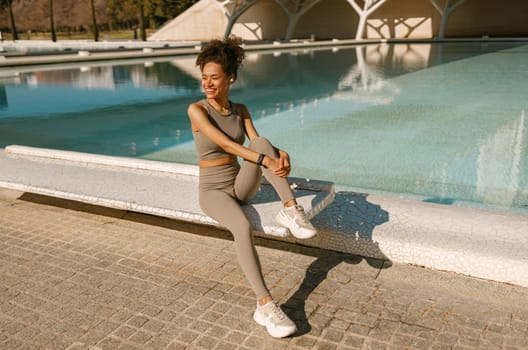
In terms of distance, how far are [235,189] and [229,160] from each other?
202 mm

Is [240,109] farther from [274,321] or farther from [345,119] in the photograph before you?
[345,119]

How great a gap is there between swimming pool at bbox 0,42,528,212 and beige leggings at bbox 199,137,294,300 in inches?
129

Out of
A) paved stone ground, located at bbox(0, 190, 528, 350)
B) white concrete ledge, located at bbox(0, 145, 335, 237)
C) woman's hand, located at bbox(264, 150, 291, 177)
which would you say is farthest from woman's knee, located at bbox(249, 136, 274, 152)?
paved stone ground, located at bbox(0, 190, 528, 350)

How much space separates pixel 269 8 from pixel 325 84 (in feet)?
116

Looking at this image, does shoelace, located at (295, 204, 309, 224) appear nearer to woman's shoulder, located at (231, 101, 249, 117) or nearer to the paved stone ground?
the paved stone ground

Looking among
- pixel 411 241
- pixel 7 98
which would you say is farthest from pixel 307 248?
pixel 7 98

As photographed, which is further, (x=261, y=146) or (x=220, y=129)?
(x=220, y=129)

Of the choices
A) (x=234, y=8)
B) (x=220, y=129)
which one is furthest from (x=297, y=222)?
(x=234, y=8)

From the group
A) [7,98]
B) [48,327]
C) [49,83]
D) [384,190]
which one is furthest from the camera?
[49,83]

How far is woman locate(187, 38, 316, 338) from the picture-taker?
311cm

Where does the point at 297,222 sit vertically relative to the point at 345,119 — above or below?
above

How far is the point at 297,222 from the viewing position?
317 centimetres

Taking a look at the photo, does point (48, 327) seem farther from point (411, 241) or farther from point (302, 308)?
point (411, 241)

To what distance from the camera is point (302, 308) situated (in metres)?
3.05
